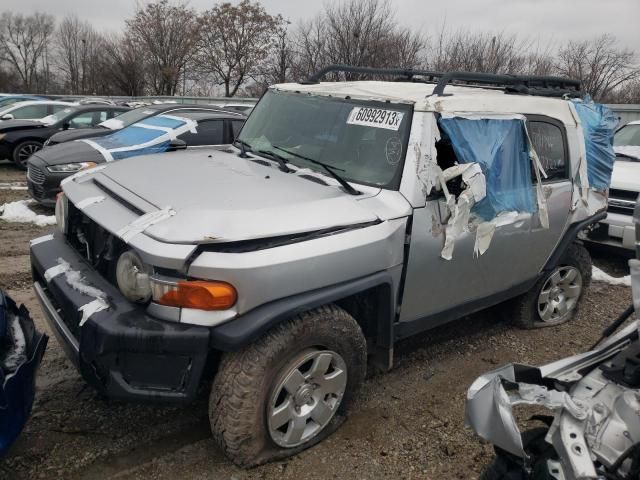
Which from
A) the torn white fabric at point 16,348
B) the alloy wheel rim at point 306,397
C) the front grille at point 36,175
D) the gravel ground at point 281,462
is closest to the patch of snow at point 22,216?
the front grille at point 36,175

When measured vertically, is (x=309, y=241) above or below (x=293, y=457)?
above

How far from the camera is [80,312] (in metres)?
2.51

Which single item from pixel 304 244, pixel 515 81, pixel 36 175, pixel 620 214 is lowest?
pixel 36 175

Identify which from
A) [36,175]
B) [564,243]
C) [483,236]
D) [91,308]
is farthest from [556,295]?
[36,175]

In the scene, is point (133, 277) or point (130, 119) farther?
point (130, 119)

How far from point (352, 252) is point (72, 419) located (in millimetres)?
1913

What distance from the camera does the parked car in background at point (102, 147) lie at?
7.19m

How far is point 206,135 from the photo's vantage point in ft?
27.2

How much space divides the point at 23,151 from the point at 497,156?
10570 millimetres

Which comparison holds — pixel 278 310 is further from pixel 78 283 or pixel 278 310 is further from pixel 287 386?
pixel 78 283

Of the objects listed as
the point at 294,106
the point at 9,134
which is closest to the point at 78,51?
the point at 9,134

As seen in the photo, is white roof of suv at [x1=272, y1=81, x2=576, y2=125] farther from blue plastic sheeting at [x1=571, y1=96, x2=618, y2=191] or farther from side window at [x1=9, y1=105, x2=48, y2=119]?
side window at [x1=9, y1=105, x2=48, y2=119]

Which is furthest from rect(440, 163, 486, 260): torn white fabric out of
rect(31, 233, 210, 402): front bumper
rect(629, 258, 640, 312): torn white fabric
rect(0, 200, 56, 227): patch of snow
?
rect(0, 200, 56, 227): patch of snow

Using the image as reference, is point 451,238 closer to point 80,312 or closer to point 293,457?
point 293,457
